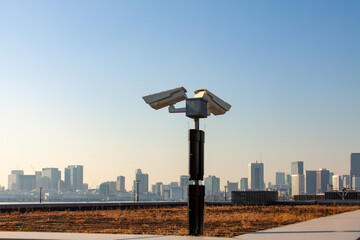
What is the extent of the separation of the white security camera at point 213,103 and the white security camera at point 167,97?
0.53 meters

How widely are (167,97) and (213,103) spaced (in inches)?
61.9

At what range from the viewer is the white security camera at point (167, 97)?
17531mm

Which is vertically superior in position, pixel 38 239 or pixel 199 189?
pixel 199 189

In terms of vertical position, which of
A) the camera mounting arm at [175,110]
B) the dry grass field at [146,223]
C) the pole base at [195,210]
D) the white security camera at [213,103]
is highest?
the white security camera at [213,103]

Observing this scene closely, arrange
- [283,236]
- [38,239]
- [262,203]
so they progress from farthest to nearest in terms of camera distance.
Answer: [262,203], [283,236], [38,239]

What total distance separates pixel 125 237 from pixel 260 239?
12.9ft

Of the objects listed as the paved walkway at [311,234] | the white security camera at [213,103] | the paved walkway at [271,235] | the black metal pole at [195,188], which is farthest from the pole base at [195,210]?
the white security camera at [213,103]

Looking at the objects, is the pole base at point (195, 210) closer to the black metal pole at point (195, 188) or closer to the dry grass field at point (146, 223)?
the black metal pole at point (195, 188)

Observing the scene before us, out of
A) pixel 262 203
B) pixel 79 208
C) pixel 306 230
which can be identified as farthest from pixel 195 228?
pixel 262 203

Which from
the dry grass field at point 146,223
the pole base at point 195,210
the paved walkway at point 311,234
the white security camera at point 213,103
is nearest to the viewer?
the paved walkway at point 311,234

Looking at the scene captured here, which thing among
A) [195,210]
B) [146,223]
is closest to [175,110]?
[195,210]

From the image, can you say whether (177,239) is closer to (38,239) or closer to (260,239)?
(260,239)

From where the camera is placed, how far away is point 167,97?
17547mm

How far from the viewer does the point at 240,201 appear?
170 ft
